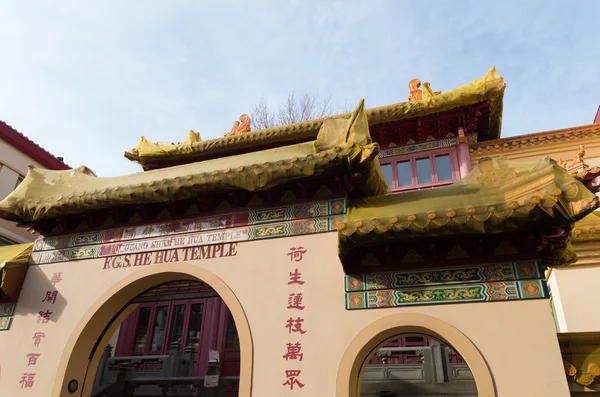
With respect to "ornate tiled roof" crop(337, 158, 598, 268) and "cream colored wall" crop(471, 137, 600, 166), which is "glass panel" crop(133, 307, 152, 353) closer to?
"ornate tiled roof" crop(337, 158, 598, 268)

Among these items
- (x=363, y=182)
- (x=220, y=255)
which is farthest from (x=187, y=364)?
(x=363, y=182)

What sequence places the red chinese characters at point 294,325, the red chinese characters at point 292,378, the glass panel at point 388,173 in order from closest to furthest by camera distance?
1. the red chinese characters at point 292,378
2. the red chinese characters at point 294,325
3. the glass panel at point 388,173

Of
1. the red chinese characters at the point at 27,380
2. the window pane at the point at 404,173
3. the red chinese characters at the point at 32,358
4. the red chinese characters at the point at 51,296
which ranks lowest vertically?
the red chinese characters at the point at 27,380

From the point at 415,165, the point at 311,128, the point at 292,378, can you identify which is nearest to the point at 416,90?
the point at 415,165

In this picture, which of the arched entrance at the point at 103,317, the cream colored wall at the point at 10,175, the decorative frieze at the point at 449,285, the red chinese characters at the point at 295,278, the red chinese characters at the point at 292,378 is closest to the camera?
the decorative frieze at the point at 449,285

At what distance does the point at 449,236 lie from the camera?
4793 millimetres

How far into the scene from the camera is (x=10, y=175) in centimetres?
1279

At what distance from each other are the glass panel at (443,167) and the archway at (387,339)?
529 centimetres

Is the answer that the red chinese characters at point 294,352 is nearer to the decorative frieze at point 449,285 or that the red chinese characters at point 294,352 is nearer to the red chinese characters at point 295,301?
the red chinese characters at point 295,301

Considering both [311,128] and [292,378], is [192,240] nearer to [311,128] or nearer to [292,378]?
[292,378]

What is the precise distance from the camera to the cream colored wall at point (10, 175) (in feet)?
39.9

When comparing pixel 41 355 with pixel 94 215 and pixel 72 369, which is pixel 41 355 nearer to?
pixel 72 369

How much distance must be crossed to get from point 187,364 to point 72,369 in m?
4.66

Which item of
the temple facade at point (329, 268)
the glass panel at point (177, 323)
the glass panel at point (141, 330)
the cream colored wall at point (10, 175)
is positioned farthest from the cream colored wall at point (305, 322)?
the cream colored wall at point (10, 175)
